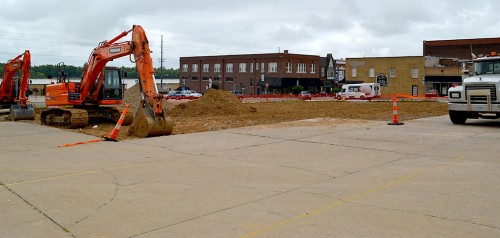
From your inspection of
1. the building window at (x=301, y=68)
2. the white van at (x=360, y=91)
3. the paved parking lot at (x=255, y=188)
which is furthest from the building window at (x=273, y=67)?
the paved parking lot at (x=255, y=188)

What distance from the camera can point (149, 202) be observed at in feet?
22.0

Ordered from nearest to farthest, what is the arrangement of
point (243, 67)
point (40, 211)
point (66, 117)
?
point (40, 211) → point (66, 117) → point (243, 67)

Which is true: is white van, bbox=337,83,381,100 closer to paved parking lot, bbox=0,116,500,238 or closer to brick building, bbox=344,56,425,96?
brick building, bbox=344,56,425,96

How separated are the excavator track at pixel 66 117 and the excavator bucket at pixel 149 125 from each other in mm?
4253

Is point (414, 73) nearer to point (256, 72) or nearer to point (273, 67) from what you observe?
point (273, 67)

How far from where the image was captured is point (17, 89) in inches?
1033

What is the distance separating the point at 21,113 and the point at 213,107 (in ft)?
33.2

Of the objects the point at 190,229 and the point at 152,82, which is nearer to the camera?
the point at 190,229

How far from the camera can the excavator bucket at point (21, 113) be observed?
23734 millimetres

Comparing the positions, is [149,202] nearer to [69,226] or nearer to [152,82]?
[69,226]

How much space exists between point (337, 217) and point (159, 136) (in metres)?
10.2

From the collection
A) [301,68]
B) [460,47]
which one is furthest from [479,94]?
[460,47]

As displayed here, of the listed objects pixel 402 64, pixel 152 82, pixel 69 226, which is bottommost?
pixel 69 226

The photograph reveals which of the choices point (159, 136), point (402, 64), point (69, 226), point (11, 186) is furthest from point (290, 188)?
point (402, 64)
